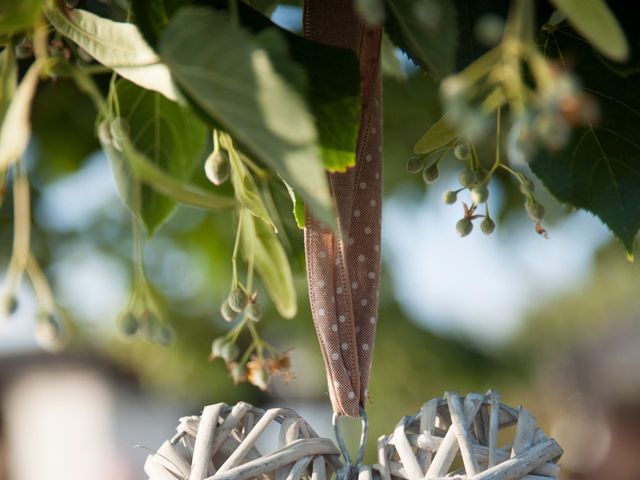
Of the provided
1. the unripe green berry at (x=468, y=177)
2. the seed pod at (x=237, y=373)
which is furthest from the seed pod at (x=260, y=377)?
the unripe green berry at (x=468, y=177)

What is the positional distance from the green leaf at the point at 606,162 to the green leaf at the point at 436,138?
29mm

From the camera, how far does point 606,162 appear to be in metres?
0.28

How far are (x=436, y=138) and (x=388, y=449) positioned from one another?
102mm

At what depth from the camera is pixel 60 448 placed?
5023 millimetres

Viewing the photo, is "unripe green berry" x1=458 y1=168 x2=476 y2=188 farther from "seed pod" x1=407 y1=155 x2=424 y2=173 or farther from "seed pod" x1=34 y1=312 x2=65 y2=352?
"seed pod" x1=34 y1=312 x2=65 y2=352

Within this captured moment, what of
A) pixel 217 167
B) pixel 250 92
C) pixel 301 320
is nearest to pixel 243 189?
pixel 217 167

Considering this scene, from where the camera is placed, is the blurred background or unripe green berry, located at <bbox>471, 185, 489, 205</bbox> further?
the blurred background

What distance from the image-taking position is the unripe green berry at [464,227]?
312 mm

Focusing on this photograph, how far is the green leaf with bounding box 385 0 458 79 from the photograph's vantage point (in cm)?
22

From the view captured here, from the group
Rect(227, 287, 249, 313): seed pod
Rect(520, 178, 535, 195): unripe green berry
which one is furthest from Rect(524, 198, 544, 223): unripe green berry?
Rect(227, 287, 249, 313): seed pod

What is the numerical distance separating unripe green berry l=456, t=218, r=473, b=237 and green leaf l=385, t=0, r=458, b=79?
3.1 inches

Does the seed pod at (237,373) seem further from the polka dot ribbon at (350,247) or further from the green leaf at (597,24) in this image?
the green leaf at (597,24)

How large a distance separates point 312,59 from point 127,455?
410cm

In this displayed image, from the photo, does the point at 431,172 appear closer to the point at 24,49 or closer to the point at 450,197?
the point at 450,197
